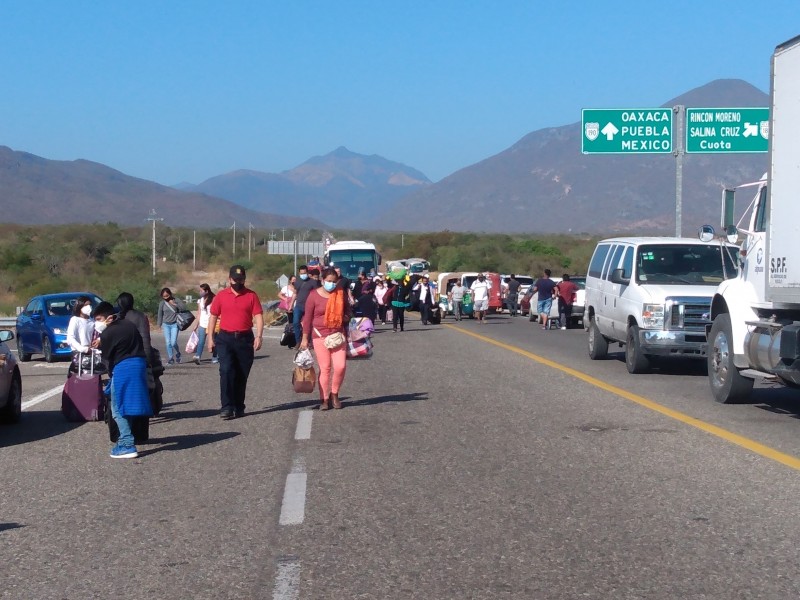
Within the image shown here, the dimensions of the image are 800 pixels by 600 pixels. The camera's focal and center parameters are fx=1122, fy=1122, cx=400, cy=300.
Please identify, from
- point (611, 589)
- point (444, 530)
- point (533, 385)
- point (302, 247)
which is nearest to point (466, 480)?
point (444, 530)

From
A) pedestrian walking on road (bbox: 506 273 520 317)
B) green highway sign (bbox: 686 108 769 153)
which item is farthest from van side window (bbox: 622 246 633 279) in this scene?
pedestrian walking on road (bbox: 506 273 520 317)

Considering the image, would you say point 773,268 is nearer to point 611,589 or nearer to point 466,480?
point 466,480

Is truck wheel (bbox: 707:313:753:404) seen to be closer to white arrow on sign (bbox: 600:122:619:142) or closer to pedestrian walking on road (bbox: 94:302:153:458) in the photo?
pedestrian walking on road (bbox: 94:302:153:458)

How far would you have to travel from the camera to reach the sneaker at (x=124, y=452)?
10.2 meters

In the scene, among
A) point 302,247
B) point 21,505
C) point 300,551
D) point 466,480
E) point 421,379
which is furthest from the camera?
point 302,247

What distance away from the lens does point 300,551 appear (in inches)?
267

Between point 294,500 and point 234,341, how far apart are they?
477cm

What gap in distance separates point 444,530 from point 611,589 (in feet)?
5.09

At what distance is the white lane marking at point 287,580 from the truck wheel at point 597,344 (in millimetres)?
14419

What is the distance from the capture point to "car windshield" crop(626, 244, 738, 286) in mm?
17844

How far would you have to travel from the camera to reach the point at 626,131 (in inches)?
1292

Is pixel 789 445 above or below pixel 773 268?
below

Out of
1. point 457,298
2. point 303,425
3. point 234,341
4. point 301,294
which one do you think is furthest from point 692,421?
point 457,298

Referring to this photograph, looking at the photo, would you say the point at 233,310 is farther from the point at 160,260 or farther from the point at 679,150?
the point at 160,260
